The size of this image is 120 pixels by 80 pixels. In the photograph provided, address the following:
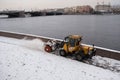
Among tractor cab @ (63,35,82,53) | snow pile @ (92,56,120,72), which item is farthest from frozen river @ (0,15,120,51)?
tractor cab @ (63,35,82,53)

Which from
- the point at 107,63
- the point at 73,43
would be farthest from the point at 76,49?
the point at 107,63

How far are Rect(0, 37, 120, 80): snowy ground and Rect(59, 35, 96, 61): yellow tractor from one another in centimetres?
64

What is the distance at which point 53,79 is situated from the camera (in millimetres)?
11062

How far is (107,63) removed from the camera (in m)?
14.6

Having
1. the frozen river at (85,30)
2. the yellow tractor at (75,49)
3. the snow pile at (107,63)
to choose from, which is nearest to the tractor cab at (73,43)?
the yellow tractor at (75,49)

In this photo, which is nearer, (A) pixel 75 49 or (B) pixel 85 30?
(A) pixel 75 49

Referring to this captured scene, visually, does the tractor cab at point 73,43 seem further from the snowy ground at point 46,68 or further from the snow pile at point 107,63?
the snow pile at point 107,63

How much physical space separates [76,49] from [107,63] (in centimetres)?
282

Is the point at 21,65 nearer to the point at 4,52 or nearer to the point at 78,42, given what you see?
the point at 4,52

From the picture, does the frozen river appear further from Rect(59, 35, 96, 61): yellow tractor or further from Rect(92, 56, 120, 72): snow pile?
Rect(59, 35, 96, 61): yellow tractor

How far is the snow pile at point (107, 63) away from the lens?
13.9m

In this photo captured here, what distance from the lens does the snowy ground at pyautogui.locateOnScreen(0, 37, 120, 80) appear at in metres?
11.4

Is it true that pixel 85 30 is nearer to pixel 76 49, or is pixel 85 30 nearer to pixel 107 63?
pixel 76 49

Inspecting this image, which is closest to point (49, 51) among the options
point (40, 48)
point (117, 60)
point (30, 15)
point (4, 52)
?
point (40, 48)
